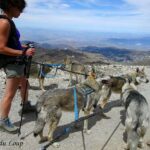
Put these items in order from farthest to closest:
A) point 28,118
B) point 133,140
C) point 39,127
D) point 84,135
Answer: point 28,118, point 84,135, point 39,127, point 133,140

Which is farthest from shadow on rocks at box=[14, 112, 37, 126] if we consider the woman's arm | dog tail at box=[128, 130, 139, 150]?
dog tail at box=[128, 130, 139, 150]

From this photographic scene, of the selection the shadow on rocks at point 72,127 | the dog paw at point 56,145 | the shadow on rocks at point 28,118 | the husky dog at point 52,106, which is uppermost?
the husky dog at point 52,106

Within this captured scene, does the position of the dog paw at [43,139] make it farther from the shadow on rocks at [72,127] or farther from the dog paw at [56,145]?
the shadow on rocks at [72,127]

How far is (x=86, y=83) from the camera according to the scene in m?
9.27

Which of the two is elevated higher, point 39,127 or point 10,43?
point 10,43

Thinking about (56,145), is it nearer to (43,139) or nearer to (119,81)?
(43,139)

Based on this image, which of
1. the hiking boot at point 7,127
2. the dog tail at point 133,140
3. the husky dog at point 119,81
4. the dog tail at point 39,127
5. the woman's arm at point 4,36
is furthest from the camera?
the husky dog at point 119,81

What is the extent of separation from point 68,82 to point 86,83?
7.00 meters

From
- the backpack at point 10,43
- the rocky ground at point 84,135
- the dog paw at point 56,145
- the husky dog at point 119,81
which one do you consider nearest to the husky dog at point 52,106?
the dog paw at point 56,145

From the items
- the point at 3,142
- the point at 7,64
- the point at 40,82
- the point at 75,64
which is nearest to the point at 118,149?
the point at 3,142

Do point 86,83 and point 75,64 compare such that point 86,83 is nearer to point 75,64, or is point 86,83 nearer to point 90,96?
point 90,96

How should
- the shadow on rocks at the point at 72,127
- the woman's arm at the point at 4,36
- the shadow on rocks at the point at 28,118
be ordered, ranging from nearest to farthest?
the woman's arm at the point at 4,36
the shadow on rocks at the point at 72,127
the shadow on rocks at the point at 28,118

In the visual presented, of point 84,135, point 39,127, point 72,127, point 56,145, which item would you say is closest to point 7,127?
point 39,127

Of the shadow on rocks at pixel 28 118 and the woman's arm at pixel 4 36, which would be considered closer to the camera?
the woman's arm at pixel 4 36
